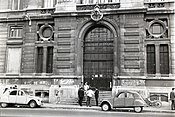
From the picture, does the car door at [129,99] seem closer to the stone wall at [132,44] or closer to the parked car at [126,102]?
the parked car at [126,102]

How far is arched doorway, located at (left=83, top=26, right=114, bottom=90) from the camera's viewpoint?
23.8 metres

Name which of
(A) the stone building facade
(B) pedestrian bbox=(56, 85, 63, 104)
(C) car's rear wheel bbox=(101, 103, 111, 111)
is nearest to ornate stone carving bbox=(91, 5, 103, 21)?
(A) the stone building facade

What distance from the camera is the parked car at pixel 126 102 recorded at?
56.6 feet

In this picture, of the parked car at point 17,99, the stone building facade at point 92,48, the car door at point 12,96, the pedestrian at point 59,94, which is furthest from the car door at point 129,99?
the car door at point 12,96

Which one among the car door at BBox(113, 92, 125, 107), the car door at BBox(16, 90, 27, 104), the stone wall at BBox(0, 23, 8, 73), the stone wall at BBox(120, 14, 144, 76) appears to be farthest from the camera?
the stone wall at BBox(0, 23, 8, 73)

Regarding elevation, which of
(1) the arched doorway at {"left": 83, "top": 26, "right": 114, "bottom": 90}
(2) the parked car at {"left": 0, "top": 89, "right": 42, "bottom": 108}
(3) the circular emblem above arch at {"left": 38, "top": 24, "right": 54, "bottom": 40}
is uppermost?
(3) the circular emblem above arch at {"left": 38, "top": 24, "right": 54, "bottom": 40}

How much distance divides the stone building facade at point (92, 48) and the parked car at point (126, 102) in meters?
4.34

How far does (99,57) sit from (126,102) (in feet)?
25.5

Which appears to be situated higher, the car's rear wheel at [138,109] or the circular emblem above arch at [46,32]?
the circular emblem above arch at [46,32]

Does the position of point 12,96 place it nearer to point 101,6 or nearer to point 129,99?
point 129,99

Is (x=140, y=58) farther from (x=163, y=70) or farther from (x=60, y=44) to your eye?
(x=60, y=44)

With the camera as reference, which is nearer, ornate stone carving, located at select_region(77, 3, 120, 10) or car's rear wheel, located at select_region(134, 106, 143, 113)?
car's rear wheel, located at select_region(134, 106, 143, 113)

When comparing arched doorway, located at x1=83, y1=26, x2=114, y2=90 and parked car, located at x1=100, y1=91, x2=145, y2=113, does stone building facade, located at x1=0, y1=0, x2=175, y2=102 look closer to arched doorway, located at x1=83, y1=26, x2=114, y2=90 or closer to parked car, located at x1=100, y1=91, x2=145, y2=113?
arched doorway, located at x1=83, y1=26, x2=114, y2=90

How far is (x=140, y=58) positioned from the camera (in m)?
22.5
